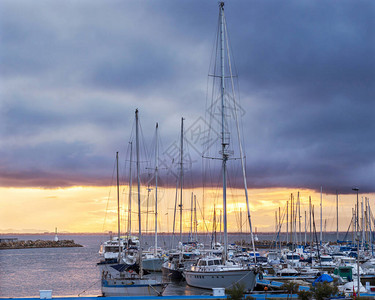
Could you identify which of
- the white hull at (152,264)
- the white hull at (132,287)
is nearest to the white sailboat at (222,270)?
the white hull at (132,287)

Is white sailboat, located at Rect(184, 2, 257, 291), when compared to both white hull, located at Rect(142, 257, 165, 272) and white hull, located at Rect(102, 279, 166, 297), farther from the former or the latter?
white hull, located at Rect(142, 257, 165, 272)

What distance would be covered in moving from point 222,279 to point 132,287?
851cm

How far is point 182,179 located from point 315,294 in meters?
39.7

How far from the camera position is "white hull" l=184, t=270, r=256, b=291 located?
143 ft

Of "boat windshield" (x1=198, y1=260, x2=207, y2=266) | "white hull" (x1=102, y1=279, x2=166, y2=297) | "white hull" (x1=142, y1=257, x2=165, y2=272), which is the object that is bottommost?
"white hull" (x1=142, y1=257, x2=165, y2=272)

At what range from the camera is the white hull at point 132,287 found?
4097 centimetres

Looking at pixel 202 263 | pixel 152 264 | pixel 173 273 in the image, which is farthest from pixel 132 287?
pixel 152 264

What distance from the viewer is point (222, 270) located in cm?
4584

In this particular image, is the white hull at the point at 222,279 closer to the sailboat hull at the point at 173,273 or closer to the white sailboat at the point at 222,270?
the white sailboat at the point at 222,270

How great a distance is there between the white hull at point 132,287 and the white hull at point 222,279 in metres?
6.22

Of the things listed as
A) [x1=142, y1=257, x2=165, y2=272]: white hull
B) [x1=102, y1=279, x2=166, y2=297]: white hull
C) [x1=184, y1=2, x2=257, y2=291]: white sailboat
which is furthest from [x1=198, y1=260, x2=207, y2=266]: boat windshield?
[x1=142, y1=257, x2=165, y2=272]: white hull

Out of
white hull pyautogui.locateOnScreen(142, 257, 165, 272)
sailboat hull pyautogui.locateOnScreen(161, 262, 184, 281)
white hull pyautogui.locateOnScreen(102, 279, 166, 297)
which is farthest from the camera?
white hull pyautogui.locateOnScreen(142, 257, 165, 272)

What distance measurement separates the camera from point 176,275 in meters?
59.2

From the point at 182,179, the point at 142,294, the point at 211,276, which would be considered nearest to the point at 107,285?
the point at 142,294
